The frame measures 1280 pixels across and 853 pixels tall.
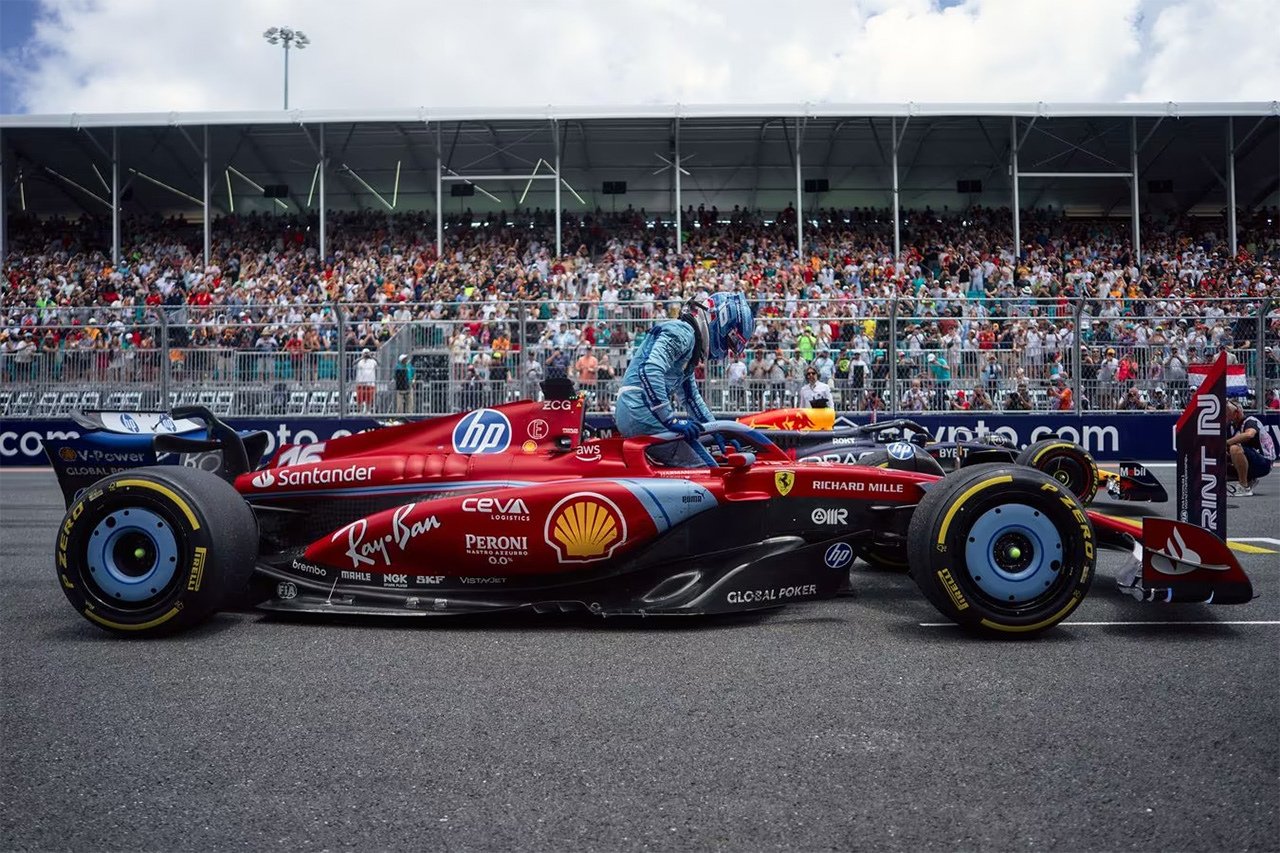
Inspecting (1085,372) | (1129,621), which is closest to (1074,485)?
(1129,621)

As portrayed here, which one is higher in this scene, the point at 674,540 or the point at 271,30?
the point at 271,30

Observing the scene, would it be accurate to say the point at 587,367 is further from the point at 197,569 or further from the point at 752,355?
the point at 197,569

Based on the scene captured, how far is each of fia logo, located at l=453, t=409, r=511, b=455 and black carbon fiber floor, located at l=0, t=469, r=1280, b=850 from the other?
3.48 feet

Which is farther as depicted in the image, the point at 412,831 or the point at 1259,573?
the point at 1259,573

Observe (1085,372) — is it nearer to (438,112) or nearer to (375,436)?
(375,436)

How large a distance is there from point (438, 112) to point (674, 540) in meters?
22.5

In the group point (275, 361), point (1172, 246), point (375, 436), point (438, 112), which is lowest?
point (375, 436)

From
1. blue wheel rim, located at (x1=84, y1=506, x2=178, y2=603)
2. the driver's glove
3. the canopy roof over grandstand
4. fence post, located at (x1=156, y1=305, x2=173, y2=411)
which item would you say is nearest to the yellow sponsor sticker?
the driver's glove

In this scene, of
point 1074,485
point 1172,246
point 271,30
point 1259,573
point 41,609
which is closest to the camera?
point 41,609

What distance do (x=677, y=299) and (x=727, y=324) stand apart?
9620mm

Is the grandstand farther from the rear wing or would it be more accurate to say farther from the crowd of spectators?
the rear wing

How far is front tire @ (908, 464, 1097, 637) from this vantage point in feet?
15.6

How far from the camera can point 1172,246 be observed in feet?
89.4

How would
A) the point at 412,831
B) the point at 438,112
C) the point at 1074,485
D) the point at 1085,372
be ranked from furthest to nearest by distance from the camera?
the point at 438,112 < the point at 1085,372 < the point at 1074,485 < the point at 412,831
